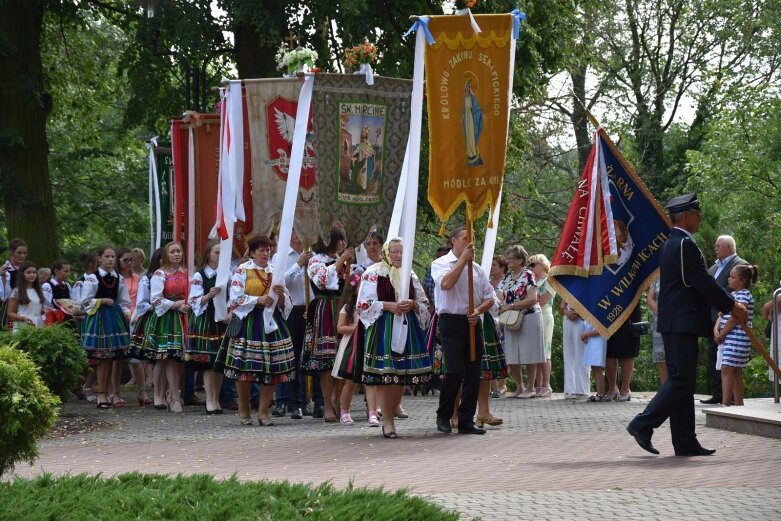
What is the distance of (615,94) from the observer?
37.6 metres

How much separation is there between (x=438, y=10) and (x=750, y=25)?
53.2 ft

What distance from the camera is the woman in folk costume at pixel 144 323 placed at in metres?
16.2

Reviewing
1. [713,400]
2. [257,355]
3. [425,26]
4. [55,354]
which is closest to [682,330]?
[425,26]

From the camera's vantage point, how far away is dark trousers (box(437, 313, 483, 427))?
494 inches

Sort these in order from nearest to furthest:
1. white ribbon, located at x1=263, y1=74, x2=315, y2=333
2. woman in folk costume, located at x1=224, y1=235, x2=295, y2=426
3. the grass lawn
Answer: the grass lawn → white ribbon, located at x1=263, y1=74, x2=315, y2=333 → woman in folk costume, located at x1=224, y1=235, x2=295, y2=426

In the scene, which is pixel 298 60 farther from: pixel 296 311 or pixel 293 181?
pixel 296 311

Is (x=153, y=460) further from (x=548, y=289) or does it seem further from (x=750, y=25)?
(x=750, y=25)

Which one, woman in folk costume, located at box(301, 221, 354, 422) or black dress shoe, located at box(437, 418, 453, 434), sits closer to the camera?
black dress shoe, located at box(437, 418, 453, 434)

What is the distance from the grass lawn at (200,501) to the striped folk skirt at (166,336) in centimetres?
772

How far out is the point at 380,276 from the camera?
12.9m

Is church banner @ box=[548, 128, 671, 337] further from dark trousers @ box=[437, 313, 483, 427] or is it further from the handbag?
the handbag

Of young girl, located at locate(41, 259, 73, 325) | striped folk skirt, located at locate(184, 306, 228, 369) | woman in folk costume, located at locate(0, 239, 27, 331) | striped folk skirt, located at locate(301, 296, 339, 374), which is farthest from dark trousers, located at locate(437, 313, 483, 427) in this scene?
woman in folk costume, located at locate(0, 239, 27, 331)

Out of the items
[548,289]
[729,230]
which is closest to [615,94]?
[729,230]

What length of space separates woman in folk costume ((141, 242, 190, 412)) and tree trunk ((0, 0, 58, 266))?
5309mm
